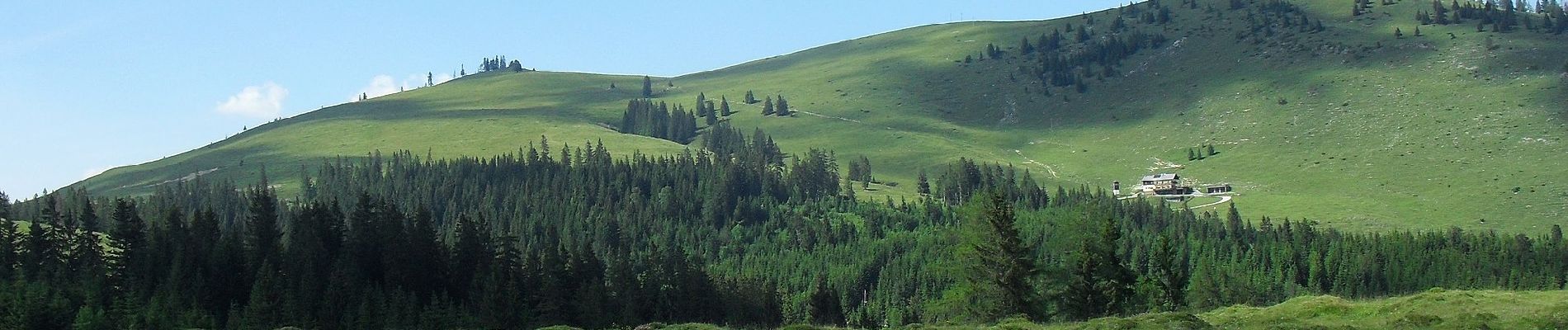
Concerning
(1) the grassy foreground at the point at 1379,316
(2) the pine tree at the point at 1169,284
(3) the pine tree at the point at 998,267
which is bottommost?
(2) the pine tree at the point at 1169,284

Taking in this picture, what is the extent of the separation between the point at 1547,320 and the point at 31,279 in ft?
380

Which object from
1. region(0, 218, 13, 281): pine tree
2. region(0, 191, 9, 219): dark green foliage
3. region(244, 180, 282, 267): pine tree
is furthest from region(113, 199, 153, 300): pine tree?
region(0, 191, 9, 219): dark green foliage

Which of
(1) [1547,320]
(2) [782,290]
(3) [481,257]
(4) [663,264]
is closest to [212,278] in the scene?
(3) [481,257]

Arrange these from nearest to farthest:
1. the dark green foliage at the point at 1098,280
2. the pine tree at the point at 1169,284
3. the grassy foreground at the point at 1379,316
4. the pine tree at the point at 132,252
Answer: the grassy foreground at the point at 1379,316
the dark green foliage at the point at 1098,280
the pine tree at the point at 1169,284
the pine tree at the point at 132,252

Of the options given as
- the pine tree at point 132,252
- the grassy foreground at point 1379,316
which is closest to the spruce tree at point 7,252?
the pine tree at point 132,252

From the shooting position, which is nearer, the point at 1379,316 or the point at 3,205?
the point at 1379,316

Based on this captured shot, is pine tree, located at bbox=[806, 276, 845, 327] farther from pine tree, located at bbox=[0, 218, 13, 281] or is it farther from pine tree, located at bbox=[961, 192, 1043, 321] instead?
pine tree, located at bbox=[0, 218, 13, 281]

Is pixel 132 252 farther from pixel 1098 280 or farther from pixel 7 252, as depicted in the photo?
pixel 1098 280

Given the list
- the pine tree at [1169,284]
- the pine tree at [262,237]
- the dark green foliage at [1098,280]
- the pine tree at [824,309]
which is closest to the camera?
the dark green foliage at [1098,280]

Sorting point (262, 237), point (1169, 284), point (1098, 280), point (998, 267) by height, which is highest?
point (262, 237)

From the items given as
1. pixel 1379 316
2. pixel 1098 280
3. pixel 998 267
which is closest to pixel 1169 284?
pixel 1098 280

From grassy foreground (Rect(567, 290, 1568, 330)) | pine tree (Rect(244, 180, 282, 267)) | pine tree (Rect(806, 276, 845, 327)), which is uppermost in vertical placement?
pine tree (Rect(244, 180, 282, 267))

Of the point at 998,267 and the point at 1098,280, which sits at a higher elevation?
the point at 998,267

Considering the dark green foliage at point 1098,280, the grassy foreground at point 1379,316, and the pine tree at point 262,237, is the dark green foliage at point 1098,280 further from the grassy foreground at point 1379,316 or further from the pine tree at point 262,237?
the pine tree at point 262,237
